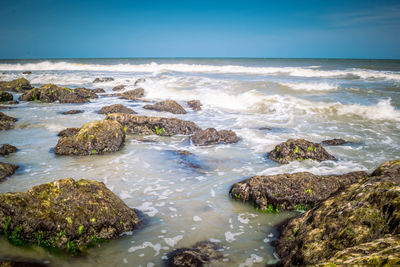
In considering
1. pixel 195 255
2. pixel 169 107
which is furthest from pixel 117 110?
pixel 195 255

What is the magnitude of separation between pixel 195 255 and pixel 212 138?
547 centimetres

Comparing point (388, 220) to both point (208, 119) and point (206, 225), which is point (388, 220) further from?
point (208, 119)

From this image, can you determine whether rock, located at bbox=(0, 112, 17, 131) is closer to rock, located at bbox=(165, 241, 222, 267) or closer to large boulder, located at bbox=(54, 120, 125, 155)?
large boulder, located at bbox=(54, 120, 125, 155)

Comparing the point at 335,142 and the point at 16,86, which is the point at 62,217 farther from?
the point at 16,86

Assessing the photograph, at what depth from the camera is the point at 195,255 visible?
3.46 meters

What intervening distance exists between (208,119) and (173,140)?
3.89 metres

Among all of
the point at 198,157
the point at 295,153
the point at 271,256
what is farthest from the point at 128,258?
the point at 295,153

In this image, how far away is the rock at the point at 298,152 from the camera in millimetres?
7117

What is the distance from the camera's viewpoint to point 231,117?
43.5ft

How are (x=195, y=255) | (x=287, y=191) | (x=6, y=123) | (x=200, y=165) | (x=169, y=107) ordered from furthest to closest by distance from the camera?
(x=169, y=107) < (x=6, y=123) < (x=200, y=165) < (x=287, y=191) < (x=195, y=255)

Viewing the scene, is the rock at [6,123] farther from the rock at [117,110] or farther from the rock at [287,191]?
the rock at [287,191]

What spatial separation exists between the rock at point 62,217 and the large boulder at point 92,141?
3.59 metres

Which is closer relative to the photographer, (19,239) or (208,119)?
(19,239)

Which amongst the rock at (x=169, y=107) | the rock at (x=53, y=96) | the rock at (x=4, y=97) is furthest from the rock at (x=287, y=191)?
the rock at (x=4, y=97)
